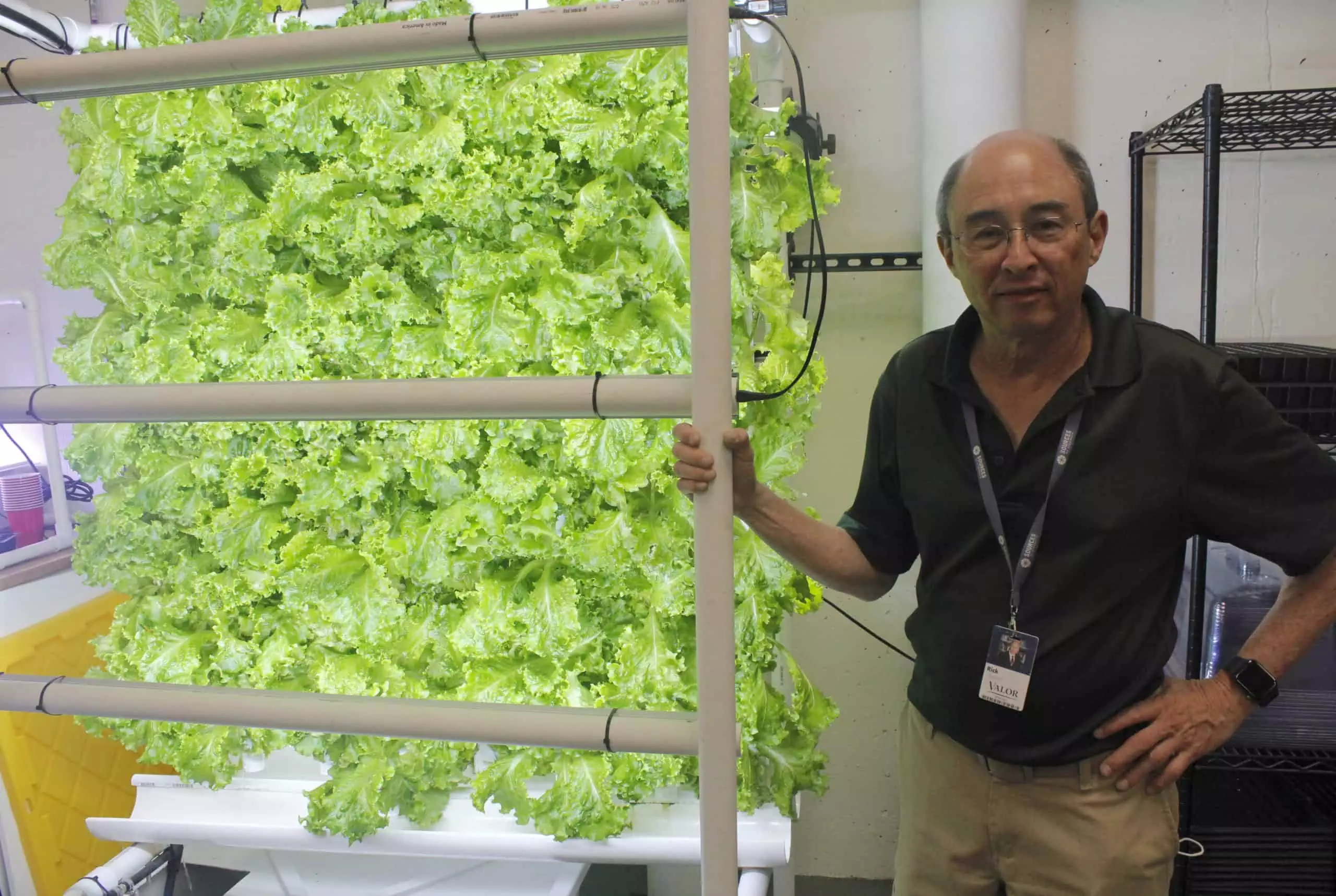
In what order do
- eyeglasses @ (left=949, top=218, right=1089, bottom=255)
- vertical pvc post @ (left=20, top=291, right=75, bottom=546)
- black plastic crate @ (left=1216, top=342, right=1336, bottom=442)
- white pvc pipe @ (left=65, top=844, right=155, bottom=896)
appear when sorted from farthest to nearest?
vertical pvc post @ (left=20, top=291, right=75, bottom=546) < black plastic crate @ (left=1216, top=342, right=1336, bottom=442) < white pvc pipe @ (left=65, top=844, right=155, bottom=896) < eyeglasses @ (left=949, top=218, right=1089, bottom=255)

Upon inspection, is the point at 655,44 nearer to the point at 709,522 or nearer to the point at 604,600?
the point at 709,522

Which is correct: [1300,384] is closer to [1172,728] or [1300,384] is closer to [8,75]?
[1172,728]

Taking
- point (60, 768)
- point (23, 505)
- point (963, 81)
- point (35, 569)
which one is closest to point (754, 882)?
point (60, 768)

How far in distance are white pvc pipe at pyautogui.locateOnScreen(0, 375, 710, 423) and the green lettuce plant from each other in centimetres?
63

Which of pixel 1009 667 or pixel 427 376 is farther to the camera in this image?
pixel 427 376

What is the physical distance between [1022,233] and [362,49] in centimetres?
72

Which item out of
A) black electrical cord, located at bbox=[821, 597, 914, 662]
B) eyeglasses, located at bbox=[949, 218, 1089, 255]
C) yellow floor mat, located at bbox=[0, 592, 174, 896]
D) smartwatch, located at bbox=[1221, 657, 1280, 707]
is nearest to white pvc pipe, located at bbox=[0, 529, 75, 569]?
yellow floor mat, located at bbox=[0, 592, 174, 896]

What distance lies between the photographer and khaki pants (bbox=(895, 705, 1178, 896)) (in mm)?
1060

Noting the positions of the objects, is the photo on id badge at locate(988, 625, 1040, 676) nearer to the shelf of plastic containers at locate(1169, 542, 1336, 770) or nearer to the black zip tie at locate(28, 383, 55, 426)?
the shelf of plastic containers at locate(1169, 542, 1336, 770)

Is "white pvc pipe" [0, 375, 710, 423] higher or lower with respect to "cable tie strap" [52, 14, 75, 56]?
lower

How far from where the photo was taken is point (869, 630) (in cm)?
203

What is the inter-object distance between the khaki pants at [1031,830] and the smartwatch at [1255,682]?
0.16 metres

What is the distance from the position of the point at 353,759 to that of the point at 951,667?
94cm

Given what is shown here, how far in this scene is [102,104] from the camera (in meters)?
1.40
